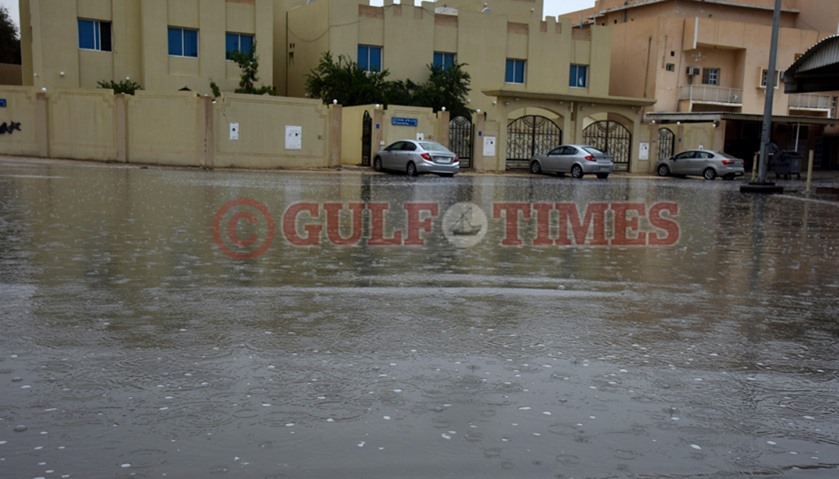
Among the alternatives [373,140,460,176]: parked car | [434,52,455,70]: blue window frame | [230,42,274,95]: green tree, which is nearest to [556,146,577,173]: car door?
[373,140,460,176]: parked car

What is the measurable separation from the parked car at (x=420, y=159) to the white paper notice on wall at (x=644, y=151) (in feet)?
49.9

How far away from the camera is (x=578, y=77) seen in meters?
49.9

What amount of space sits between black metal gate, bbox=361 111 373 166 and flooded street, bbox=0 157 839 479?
84.3 feet

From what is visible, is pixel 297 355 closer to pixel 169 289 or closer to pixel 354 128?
pixel 169 289

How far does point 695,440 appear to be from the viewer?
430 cm

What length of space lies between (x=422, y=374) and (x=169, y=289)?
363cm

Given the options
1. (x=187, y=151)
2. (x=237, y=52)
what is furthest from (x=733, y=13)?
(x=187, y=151)

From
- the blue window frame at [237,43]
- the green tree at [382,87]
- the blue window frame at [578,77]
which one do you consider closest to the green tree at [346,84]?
the green tree at [382,87]

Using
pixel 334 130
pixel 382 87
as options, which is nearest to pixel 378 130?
pixel 334 130

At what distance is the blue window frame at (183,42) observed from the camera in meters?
39.8

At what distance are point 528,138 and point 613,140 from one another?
5781 millimetres

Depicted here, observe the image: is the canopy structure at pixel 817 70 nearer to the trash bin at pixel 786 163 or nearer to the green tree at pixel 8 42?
the trash bin at pixel 786 163

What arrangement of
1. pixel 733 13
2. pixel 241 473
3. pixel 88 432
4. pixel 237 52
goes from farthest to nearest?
pixel 733 13 < pixel 237 52 < pixel 88 432 < pixel 241 473

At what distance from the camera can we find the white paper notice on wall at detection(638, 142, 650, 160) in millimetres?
43906
